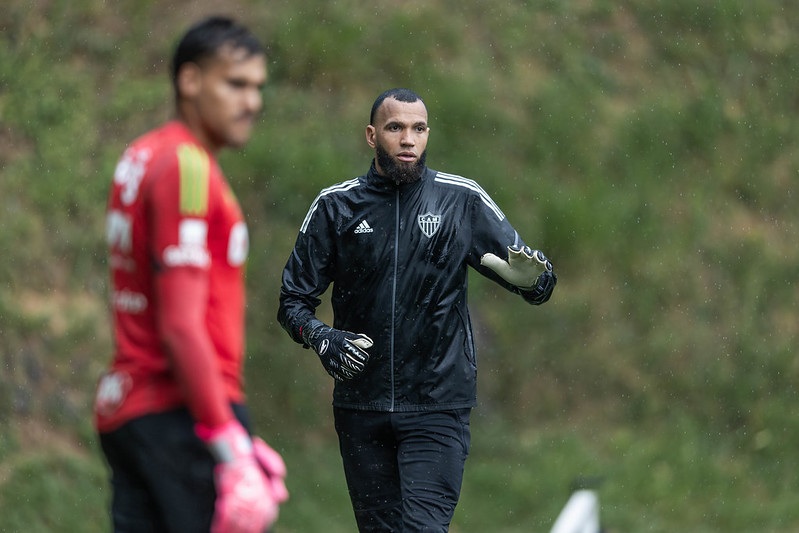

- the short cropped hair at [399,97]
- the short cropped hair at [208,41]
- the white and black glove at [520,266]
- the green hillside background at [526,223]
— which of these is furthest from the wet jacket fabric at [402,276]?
the green hillside background at [526,223]

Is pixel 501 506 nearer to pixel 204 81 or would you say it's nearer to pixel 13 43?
pixel 13 43

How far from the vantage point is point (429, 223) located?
18.5 ft

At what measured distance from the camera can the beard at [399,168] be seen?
222 inches

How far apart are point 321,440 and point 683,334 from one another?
3838 mm

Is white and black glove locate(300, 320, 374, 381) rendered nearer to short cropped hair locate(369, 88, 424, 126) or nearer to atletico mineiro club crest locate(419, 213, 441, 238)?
atletico mineiro club crest locate(419, 213, 441, 238)

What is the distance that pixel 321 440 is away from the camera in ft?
36.0

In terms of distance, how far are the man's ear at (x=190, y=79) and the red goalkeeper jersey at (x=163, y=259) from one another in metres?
0.10

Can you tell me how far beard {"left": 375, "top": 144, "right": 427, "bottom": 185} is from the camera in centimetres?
565

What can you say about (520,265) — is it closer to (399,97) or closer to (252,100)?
(399,97)

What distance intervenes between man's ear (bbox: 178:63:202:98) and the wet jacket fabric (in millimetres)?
2427

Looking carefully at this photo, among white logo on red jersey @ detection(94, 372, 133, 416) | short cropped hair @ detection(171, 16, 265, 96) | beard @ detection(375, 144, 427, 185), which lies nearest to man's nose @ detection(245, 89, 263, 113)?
short cropped hair @ detection(171, 16, 265, 96)


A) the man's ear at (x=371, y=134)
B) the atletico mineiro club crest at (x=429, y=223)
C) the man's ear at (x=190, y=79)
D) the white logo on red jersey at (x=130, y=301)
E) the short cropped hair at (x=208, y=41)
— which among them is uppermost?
the short cropped hair at (x=208, y=41)

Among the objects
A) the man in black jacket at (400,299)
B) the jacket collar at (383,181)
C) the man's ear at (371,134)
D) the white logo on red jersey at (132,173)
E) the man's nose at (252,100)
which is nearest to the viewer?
the white logo on red jersey at (132,173)

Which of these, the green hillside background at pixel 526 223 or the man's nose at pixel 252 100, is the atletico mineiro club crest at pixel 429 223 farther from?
the green hillside background at pixel 526 223
